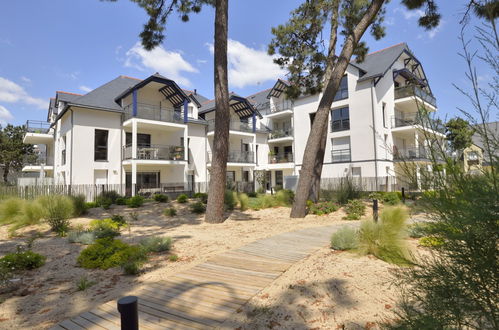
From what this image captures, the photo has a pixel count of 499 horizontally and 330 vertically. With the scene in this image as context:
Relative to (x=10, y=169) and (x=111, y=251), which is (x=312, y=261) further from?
(x=10, y=169)

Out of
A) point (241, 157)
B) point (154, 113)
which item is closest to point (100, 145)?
point (154, 113)

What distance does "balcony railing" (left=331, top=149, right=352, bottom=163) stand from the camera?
78.2ft

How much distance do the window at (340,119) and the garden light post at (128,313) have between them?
24.4 m

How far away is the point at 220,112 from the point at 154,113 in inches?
498

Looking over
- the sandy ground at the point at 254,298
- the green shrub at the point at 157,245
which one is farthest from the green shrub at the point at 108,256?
the green shrub at the point at 157,245

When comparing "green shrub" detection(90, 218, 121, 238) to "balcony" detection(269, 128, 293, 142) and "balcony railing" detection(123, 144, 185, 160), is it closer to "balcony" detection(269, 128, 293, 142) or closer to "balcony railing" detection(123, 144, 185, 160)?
"balcony railing" detection(123, 144, 185, 160)

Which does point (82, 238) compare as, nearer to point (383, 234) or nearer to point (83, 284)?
point (83, 284)

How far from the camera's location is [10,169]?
28.9 meters

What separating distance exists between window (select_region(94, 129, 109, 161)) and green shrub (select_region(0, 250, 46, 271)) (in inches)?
582

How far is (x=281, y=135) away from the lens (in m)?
28.3

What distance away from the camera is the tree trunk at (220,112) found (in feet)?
31.9

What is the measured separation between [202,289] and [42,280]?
112 inches

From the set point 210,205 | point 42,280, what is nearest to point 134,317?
point 42,280

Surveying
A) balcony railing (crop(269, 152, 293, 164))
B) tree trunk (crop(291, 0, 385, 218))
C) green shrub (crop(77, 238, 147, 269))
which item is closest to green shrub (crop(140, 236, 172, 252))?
green shrub (crop(77, 238, 147, 269))
